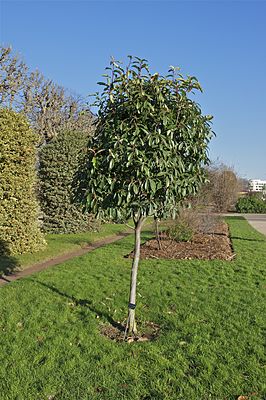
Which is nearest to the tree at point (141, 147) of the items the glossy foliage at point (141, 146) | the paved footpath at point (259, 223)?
the glossy foliage at point (141, 146)

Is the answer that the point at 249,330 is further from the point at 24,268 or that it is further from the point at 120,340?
the point at 24,268

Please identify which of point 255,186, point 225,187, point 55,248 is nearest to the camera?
point 55,248

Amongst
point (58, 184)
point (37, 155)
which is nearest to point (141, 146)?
point (58, 184)

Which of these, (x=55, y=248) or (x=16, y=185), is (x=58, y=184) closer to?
(x=55, y=248)

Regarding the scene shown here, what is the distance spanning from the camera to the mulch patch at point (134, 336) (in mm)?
4168

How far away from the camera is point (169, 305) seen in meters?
5.37

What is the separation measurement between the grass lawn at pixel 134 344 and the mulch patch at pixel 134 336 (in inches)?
4.3

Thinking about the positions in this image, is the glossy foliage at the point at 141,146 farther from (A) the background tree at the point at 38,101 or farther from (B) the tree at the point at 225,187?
(B) the tree at the point at 225,187

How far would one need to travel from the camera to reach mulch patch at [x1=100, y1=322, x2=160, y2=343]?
13.7 ft

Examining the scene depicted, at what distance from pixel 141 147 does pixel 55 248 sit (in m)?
7.06

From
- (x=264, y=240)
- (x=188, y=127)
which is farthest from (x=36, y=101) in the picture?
(x=188, y=127)

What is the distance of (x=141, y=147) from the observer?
3783 millimetres

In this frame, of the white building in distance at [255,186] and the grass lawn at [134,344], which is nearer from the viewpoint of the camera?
the grass lawn at [134,344]

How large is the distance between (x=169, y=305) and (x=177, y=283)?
4.41 ft
